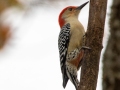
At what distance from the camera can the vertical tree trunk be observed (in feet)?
11.5

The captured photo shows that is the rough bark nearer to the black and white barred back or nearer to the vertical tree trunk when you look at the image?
the vertical tree trunk

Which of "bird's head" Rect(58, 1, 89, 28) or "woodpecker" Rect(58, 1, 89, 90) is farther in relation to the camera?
"bird's head" Rect(58, 1, 89, 28)

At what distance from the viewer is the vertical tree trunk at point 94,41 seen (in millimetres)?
3500

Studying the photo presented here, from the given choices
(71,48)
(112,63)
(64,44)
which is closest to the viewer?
(112,63)

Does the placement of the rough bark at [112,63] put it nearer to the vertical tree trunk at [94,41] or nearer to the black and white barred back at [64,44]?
the vertical tree trunk at [94,41]

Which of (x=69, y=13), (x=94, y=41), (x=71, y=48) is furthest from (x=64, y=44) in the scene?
(x=94, y=41)

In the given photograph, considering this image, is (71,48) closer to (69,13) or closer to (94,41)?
(69,13)

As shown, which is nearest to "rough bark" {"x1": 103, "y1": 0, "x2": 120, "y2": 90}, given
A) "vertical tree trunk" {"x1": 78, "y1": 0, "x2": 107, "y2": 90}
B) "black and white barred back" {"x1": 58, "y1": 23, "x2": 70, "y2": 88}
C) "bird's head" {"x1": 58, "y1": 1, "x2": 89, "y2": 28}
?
"vertical tree trunk" {"x1": 78, "y1": 0, "x2": 107, "y2": 90}

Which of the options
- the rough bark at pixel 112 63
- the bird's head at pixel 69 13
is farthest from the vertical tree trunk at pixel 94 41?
the bird's head at pixel 69 13

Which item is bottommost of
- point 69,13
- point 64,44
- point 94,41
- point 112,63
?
point 112,63

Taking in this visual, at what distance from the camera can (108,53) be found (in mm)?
3371

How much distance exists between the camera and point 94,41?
3.74 metres

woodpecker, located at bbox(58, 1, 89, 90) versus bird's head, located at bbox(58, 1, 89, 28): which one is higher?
→ bird's head, located at bbox(58, 1, 89, 28)

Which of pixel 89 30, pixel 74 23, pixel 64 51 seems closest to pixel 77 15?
pixel 74 23
